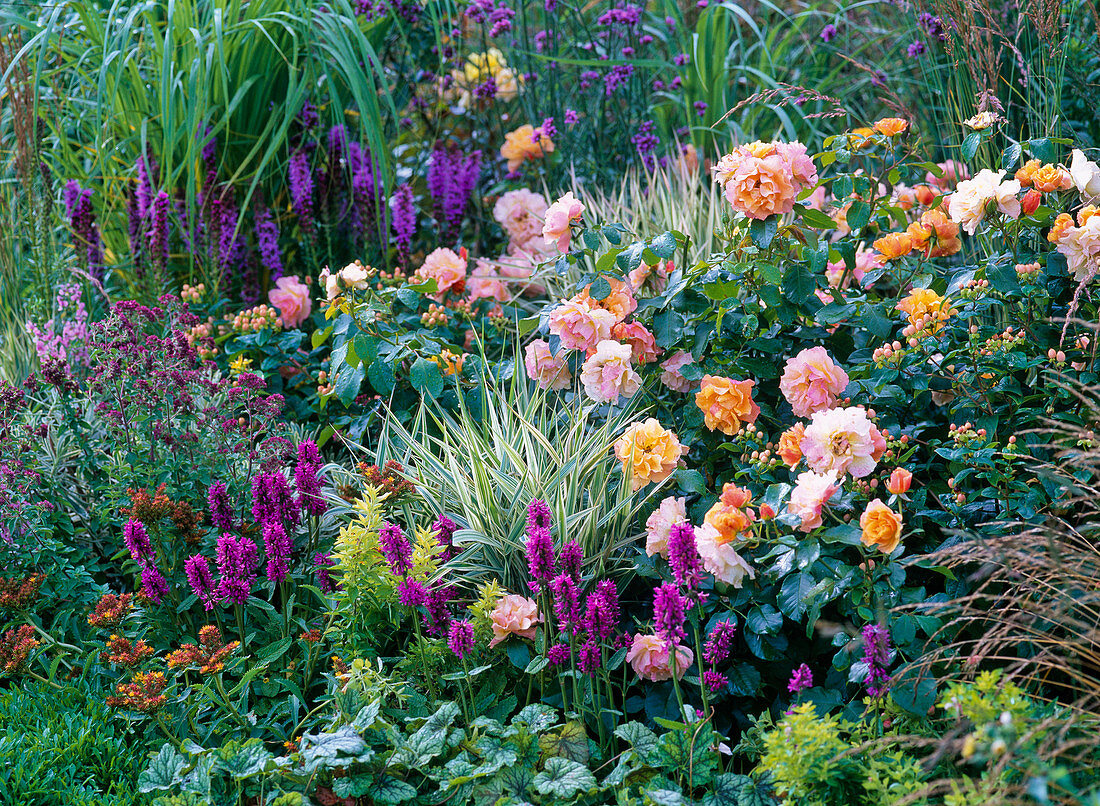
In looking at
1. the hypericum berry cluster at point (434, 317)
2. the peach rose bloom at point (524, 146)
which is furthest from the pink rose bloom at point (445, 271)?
the peach rose bloom at point (524, 146)

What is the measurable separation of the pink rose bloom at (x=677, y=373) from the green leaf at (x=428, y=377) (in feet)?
2.00

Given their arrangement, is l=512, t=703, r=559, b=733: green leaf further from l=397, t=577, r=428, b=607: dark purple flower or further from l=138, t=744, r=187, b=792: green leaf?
l=138, t=744, r=187, b=792: green leaf

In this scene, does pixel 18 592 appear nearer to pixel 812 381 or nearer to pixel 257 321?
pixel 257 321

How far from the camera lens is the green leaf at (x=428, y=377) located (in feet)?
A: 8.05

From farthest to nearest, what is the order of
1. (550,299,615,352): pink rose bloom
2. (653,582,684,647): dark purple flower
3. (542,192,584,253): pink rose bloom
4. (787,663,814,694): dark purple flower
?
(542,192,584,253): pink rose bloom, (550,299,615,352): pink rose bloom, (787,663,814,694): dark purple flower, (653,582,684,647): dark purple flower

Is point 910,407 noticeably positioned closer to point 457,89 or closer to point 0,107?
point 457,89

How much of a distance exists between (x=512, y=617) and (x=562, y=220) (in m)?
1.03

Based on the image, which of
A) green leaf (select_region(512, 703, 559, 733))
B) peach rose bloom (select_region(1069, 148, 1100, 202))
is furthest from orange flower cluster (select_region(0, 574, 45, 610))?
peach rose bloom (select_region(1069, 148, 1100, 202))

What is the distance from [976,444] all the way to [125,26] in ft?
9.79

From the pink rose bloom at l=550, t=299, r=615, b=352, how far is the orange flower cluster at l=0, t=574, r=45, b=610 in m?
1.36

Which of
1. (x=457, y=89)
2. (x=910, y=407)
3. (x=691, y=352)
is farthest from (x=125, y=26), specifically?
(x=910, y=407)

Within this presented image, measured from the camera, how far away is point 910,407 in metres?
2.20

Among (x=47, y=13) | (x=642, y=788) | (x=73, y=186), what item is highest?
(x=47, y=13)

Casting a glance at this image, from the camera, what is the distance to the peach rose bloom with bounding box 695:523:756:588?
5.68 feet
